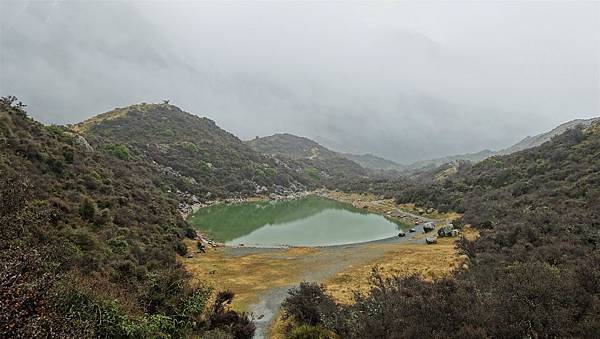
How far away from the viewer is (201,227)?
1574 inches

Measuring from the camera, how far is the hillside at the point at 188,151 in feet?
220

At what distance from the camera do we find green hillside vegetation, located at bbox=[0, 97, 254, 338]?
657 cm

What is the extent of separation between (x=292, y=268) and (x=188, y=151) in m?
63.9

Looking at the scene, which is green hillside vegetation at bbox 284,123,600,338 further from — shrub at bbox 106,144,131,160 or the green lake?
shrub at bbox 106,144,131,160

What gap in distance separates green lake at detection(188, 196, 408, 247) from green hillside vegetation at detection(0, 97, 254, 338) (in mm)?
11862

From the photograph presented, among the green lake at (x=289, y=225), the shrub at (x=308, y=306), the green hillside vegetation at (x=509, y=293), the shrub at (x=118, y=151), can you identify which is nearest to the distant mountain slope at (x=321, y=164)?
the green lake at (x=289, y=225)

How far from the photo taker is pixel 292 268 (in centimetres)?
2238

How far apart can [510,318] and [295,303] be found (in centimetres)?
728

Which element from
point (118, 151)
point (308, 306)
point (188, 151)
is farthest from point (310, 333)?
point (188, 151)

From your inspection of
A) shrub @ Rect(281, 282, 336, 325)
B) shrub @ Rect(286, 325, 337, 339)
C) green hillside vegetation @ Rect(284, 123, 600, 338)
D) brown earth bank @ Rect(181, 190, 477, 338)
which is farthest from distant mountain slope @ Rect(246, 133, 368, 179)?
shrub @ Rect(286, 325, 337, 339)

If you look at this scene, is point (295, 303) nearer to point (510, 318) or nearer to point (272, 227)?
point (510, 318)

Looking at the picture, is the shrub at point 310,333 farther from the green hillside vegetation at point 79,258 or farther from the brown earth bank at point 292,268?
the green hillside vegetation at point 79,258

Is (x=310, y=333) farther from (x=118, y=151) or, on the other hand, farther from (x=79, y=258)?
(x=118, y=151)

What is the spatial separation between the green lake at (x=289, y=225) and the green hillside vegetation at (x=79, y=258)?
11.9 m
